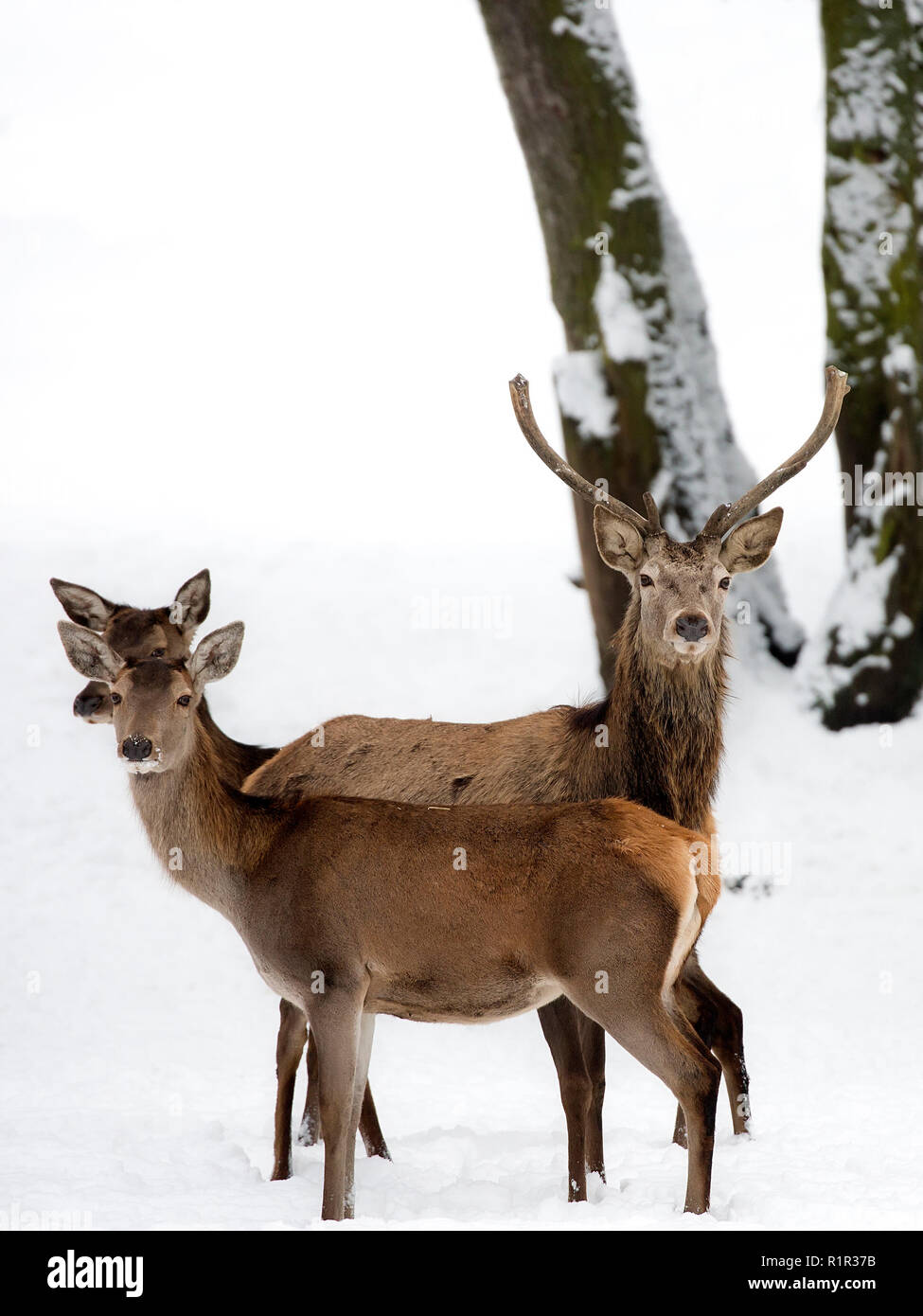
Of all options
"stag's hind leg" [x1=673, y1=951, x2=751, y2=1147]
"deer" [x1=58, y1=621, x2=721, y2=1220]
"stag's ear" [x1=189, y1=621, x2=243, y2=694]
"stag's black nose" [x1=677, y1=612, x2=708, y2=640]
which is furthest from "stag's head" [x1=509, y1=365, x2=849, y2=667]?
"stag's ear" [x1=189, y1=621, x2=243, y2=694]

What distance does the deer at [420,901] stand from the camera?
237 inches

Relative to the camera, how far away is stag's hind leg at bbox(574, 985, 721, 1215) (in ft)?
19.5

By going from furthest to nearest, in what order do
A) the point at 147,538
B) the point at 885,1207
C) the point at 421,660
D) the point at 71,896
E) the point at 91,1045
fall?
the point at 147,538, the point at 421,660, the point at 71,896, the point at 91,1045, the point at 885,1207

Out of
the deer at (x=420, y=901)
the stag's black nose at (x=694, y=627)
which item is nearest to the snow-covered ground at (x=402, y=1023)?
the deer at (x=420, y=901)

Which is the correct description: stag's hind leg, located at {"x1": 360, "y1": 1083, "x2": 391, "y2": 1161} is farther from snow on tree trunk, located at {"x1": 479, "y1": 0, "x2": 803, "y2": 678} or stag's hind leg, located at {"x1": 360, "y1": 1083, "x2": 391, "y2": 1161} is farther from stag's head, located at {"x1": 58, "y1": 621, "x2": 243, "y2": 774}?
snow on tree trunk, located at {"x1": 479, "y1": 0, "x2": 803, "y2": 678}

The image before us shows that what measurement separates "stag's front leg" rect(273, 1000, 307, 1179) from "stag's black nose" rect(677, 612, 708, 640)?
2390 millimetres

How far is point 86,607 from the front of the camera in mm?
8172

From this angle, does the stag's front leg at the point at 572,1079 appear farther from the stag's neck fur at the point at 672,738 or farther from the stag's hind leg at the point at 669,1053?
the stag's neck fur at the point at 672,738

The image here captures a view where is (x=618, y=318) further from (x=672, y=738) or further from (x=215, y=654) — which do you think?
(x=215, y=654)

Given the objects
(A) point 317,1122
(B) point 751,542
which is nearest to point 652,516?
(B) point 751,542

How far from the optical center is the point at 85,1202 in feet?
21.7
